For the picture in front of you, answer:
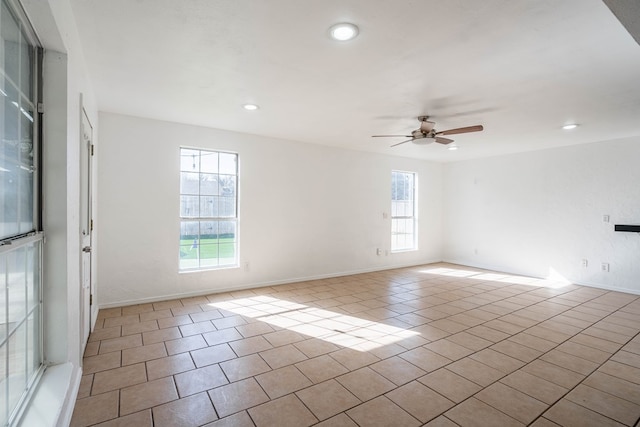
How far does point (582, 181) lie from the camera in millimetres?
5180

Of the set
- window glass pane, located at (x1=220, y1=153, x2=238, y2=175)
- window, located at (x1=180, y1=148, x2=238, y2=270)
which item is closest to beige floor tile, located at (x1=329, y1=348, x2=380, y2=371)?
window, located at (x1=180, y1=148, x2=238, y2=270)

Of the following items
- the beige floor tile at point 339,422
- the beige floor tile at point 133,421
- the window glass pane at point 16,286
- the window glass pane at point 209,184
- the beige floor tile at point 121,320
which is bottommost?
the beige floor tile at point 133,421

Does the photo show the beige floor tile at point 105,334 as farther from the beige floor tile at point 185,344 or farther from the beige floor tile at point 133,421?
the beige floor tile at point 133,421

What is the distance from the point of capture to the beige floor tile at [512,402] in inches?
75.5

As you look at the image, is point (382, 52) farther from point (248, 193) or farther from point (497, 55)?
point (248, 193)

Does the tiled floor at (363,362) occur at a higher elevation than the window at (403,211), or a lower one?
lower

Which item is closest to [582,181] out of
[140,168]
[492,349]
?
[492,349]

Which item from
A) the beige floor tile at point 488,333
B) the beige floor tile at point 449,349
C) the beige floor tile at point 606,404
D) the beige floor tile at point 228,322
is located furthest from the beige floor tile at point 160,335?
the beige floor tile at point 606,404

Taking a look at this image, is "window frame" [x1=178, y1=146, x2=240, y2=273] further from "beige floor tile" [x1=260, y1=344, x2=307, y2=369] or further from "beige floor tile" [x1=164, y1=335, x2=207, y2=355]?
"beige floor tile" [x1=260, y1=344, x2=307, y2=369]

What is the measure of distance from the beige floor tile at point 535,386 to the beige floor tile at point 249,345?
192 centimetres

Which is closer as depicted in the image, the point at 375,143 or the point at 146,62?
the point at 146,62

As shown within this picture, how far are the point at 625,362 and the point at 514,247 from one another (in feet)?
12.3

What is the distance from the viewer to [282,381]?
2258mm

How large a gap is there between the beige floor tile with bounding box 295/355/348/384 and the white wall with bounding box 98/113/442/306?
2437 mm
